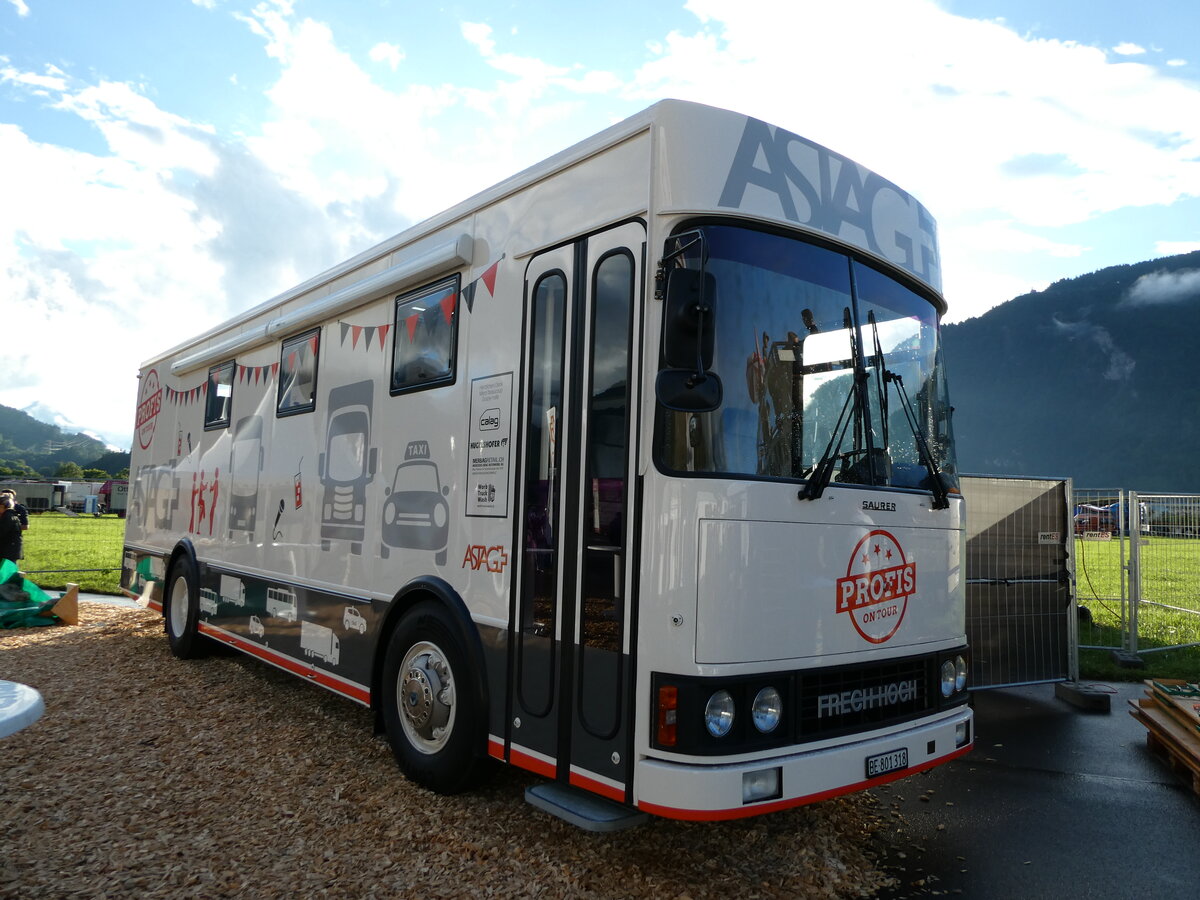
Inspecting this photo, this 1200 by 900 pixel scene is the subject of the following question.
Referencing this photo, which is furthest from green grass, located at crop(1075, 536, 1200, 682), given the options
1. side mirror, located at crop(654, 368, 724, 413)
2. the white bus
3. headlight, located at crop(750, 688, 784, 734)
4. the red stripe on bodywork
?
the red stripe on bodywork

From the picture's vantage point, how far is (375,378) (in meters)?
5.43

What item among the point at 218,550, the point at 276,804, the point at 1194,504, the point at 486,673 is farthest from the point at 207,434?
the point at 1194,504

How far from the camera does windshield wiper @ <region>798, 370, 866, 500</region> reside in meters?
3.49

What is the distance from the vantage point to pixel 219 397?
799 centimetres

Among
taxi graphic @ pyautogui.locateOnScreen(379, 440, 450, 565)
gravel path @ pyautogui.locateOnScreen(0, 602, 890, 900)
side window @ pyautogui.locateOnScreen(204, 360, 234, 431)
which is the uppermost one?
side window @ pyautogui.locateOnScreen(204, 360, 234, 431)

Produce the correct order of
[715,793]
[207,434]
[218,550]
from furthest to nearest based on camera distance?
[207,434], [218,550], [715,793]

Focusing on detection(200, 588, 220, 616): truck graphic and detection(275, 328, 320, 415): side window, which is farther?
detection(200, 588, 220, 616): truck graphic

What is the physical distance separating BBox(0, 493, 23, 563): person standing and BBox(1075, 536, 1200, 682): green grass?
12.9 m

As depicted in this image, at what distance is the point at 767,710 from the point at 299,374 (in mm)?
4637

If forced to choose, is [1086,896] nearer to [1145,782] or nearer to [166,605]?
[1145,782]

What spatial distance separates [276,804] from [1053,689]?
22.0 ft

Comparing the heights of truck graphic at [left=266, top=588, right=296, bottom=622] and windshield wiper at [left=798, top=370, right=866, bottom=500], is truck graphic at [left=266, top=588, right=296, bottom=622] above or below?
below

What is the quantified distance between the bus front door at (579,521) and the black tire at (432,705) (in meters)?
0.38

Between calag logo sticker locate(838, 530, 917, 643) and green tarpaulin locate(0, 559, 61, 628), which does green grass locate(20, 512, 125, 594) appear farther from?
calag logo sticker locate(838, 530, 917, 643)
